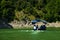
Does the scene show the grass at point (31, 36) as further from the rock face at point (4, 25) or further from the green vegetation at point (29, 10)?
the green vegetation at point (29, 10)

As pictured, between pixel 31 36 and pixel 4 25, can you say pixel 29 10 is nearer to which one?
pixel 4 25

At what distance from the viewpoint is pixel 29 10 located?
92375mm

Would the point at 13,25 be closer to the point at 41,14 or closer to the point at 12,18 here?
the point at 12,18

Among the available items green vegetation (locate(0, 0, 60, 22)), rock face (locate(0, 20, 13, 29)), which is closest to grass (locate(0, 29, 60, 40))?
rock face (locate(0, 20, 13, 29))

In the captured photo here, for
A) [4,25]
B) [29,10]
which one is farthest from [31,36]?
[29,10]

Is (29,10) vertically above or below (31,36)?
above

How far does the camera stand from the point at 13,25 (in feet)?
285

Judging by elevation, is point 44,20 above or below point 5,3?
below

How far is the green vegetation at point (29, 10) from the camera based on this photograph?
89000 mm

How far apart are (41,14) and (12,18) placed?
9.61 meters

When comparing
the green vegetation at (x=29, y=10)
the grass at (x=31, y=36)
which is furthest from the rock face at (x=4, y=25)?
the grass at (x=31, y=36)

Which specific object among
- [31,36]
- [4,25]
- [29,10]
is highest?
[29,10]

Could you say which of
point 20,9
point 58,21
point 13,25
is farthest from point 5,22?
point 58,21

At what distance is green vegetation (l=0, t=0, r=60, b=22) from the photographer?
89000 mm
